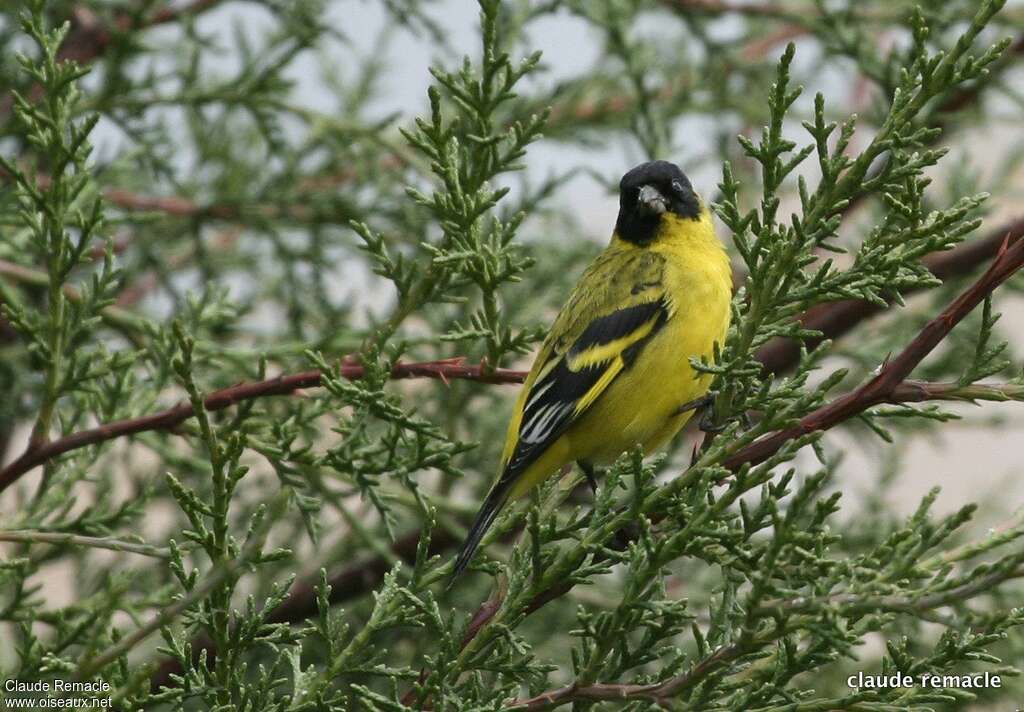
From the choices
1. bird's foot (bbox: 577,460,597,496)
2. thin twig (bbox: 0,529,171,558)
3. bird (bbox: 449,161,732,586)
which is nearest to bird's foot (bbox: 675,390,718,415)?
bird (bbox: 449,161,732,586)

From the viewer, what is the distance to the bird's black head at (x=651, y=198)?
4430 mm

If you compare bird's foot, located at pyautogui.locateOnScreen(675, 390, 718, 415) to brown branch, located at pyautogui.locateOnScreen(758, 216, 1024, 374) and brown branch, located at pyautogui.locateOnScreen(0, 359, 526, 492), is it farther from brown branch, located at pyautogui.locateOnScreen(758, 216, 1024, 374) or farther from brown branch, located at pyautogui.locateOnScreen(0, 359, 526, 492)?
brown branch, located at pyautogui.locateOnScreen(0, 359, 526, 492)

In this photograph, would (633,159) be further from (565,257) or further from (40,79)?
(40,79)

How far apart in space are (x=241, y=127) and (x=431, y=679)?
4.27 meters

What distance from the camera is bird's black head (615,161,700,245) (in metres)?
4.43

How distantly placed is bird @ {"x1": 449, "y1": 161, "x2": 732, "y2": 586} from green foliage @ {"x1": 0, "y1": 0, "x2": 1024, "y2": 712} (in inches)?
8.9

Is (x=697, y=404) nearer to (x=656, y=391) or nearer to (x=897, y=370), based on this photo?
(x=656, y=391)

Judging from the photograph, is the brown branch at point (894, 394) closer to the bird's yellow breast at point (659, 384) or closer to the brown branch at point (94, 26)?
the bird's yellow breast at point (659, 384)

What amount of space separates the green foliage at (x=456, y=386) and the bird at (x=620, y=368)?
23 cm

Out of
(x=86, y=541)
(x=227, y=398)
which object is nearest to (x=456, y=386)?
(x=227, y=398)

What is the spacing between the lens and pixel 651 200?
440cm

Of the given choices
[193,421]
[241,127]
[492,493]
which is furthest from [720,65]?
[193,421]

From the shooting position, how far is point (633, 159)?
5.53 m

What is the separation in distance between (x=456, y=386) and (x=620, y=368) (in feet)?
3.43
